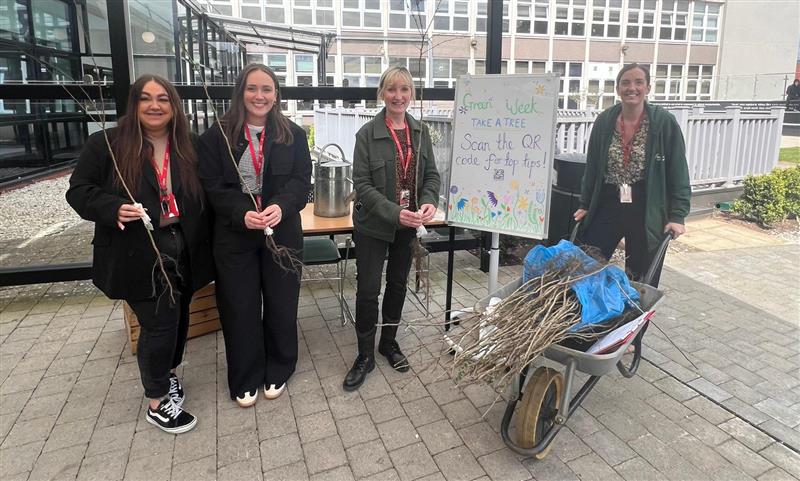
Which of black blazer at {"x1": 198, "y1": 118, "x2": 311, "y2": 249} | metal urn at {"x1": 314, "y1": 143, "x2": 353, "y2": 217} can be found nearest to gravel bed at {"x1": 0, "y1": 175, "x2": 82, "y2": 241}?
metal urn at {"x1": 314, "y1": 143, "x2": 353, "y2": 217}

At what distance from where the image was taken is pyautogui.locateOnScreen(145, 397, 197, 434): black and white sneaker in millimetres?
2562

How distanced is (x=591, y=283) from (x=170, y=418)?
84.5 inches

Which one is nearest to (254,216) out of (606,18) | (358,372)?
(358,372)

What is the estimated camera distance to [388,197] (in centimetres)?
286

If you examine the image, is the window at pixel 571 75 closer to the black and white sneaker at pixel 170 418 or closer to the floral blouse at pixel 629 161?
Answer: the floral blouse at pixel 629 161

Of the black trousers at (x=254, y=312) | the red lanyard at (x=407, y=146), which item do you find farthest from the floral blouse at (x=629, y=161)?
the black trousers at (x=254, y=312)

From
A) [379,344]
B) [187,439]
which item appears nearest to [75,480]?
[187,439]

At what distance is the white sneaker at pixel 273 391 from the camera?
2.86m

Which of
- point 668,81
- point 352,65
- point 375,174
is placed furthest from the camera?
point 668,81

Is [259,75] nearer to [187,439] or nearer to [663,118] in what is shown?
[187,439]

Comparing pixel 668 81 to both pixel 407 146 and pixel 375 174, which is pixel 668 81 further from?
pixel 375 174

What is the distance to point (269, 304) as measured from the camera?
9.32ft

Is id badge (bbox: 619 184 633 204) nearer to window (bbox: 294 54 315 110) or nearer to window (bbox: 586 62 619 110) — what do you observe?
window (bbox: 294 54 315 110)

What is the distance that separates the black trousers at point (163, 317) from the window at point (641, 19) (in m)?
36.5
